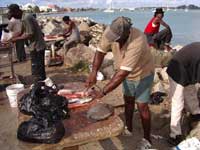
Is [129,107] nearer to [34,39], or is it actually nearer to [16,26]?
[34,39]

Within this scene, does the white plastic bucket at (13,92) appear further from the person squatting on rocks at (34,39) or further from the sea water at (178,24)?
the sea water at (178,24)

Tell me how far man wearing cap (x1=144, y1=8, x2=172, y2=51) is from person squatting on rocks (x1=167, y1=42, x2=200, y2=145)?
14.8ft

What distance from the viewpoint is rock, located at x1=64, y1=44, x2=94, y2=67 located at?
29.5 ft

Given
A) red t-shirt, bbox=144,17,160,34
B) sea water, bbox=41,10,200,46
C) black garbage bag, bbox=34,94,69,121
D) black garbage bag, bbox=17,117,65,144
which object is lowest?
sea water, bbox=41,10,200,46

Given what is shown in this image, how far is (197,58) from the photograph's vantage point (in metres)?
4.04

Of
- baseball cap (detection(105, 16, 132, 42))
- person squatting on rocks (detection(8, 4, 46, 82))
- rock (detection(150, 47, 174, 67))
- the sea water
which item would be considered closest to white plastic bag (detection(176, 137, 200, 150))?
baseball cap (detection(105, 16, 132, 42))

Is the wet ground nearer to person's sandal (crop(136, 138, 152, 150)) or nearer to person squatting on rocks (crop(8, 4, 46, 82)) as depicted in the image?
person's sandal (crop(136, 138, 152, 150))

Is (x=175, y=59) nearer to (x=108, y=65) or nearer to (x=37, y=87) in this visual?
(x=37, y=87)

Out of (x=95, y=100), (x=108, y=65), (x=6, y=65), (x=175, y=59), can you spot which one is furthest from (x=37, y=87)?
(x=6, y=65)

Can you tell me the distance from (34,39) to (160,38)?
450 centimetres

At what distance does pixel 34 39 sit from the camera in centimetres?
615

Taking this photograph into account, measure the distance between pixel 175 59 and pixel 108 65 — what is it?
403cm

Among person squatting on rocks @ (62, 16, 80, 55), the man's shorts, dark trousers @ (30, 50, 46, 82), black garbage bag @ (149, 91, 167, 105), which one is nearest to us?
the man's shorts

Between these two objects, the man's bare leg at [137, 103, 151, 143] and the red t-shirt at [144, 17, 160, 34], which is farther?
the red t-shirt at [144, 17, 160, 34]
